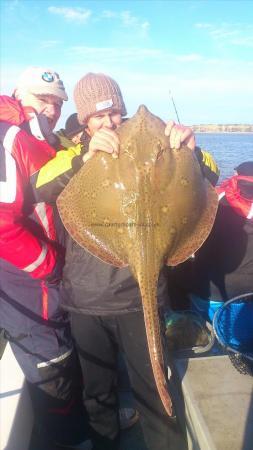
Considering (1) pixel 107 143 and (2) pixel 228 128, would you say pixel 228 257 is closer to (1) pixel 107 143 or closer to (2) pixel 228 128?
(1) pixel 107 143

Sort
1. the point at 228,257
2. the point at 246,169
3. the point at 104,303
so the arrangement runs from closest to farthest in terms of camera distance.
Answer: the point at 104,303 → the point at 228,257 → the point at 246,169

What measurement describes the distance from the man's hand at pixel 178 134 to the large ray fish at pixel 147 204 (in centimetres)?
4

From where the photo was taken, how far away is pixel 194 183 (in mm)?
2598

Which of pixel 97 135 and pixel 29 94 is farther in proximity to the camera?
pixel 29 94

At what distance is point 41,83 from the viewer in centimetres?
437

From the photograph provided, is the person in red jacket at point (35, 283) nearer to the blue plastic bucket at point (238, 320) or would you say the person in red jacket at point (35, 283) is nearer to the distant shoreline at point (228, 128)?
the blue plastic bucket at point (238, 320)

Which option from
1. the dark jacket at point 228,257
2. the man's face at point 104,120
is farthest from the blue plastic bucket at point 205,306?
the man's face at point 104,120

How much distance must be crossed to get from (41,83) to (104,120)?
1060 millimetres

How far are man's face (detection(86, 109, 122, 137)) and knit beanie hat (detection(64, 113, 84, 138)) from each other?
40cm

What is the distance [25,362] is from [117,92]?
3.03 m

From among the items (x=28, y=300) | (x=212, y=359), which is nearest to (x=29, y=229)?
(x=28, y=300)

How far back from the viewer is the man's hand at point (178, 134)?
8.50 feet

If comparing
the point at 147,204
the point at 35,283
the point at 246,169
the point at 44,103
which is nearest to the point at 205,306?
the point at 246,169

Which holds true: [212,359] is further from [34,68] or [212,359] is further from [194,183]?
[34,68]
